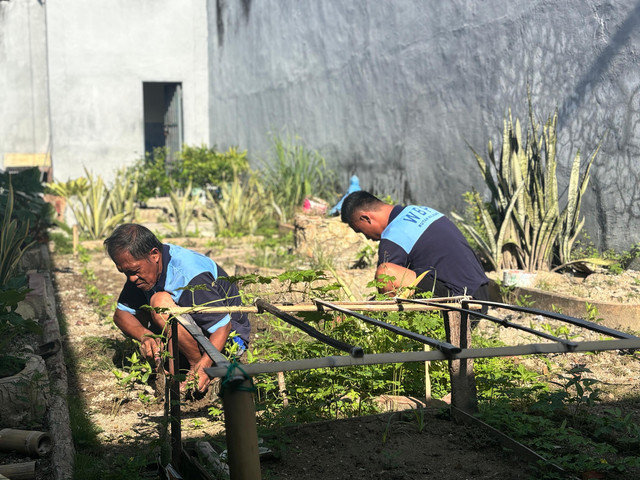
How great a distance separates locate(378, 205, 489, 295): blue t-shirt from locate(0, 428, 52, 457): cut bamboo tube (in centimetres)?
227

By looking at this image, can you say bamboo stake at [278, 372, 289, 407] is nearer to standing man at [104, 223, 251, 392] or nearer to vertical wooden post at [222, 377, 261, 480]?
standing man at [104, 223, 251, 392]

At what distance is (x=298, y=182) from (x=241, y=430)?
9817mm

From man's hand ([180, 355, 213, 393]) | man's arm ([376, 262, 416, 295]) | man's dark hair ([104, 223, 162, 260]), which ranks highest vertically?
man's dark hair ([104, 223, 162, 260])

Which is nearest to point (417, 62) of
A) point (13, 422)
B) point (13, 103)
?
point (13, 422)

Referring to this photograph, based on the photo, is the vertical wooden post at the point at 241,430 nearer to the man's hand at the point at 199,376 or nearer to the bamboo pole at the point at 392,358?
the bamboo pole at the point at 392,358

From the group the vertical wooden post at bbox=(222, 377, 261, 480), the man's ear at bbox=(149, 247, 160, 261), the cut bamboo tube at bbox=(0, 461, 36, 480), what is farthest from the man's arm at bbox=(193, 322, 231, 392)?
the vertical wooden post at bbox=(222, 377, 261, 480)

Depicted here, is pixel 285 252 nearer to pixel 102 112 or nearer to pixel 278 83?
pixel 278 83

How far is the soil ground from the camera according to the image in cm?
277

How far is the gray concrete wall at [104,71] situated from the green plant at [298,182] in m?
4.72

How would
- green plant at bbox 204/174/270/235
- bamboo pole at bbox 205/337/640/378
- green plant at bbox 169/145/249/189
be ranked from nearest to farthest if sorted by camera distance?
bamboo pole at bbox 205/337/640/378
green plant at bbox 204/174/270/235
green plant at bbox 169/145/249/189

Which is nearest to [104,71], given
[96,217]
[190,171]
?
[190,171]

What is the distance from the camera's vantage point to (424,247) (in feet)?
15.6

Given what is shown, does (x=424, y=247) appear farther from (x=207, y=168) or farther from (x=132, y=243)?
(x=207, y=168)

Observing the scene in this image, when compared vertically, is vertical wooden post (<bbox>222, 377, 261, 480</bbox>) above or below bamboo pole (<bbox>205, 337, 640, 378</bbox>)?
below
